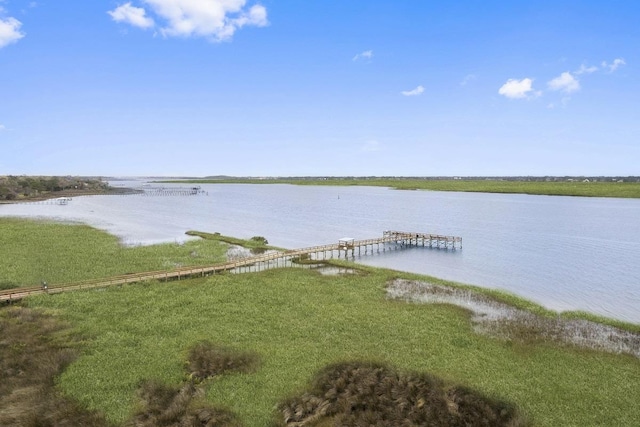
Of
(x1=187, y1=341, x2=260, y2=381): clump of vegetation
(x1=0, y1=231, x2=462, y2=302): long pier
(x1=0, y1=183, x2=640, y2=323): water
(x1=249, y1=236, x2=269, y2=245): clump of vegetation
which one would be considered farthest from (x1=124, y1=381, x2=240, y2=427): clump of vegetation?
(x1=249, y1=236, x2=269, y2=245): clump of vegetation

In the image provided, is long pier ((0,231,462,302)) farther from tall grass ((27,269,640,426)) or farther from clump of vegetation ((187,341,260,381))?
clump of vegetation ((187,341,260,381))

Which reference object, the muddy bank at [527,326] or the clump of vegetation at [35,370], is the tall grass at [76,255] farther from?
the muddy bank at [527,326]

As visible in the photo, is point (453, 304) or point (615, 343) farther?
point (453, 304)

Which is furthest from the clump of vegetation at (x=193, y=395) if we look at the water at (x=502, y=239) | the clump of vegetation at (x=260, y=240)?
the clump of vegetation at (x=260, y=240)

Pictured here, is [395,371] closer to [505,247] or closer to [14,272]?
[14,272]

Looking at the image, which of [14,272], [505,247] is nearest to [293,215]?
[505,247]

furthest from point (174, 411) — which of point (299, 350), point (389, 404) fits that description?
point (389, 404)

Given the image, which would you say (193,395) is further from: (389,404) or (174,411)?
(389,404)
